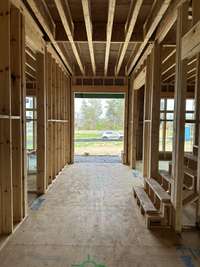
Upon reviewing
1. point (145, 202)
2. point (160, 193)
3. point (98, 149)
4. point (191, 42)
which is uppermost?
point (191, 42)

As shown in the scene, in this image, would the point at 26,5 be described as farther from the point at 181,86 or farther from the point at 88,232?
the point at 88,232

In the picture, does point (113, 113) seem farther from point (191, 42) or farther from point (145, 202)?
point (191, 42)

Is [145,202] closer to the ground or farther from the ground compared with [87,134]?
closer to the ground

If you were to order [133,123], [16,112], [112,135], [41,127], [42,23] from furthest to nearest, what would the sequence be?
[112,135]
[133,123]
[41,127]
[42,23]
[16,112]

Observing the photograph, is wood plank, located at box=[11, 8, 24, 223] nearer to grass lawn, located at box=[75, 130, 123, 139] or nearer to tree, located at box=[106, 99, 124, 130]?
grass lawn, located at box=[75, 130, 123, 139]

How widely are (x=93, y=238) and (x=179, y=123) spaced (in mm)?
1880

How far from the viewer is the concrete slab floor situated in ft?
7.83

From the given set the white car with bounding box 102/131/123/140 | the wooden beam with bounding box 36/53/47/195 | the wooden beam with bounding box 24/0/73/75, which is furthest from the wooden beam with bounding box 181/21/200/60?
the white car with bounding box 102/131/123/140

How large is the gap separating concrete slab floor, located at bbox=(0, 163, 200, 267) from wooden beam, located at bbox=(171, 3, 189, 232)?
36cm

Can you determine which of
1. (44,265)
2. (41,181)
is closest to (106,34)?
(41,181)

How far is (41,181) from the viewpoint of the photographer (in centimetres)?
463

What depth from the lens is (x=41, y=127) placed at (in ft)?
15.0

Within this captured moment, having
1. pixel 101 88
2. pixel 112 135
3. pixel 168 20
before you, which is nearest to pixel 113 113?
pixel 112 135

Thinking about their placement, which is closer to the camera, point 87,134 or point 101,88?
point 101,88
